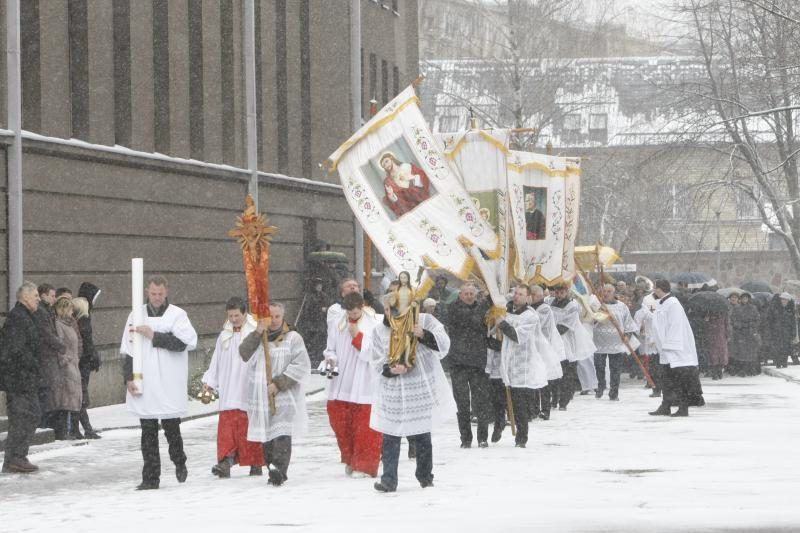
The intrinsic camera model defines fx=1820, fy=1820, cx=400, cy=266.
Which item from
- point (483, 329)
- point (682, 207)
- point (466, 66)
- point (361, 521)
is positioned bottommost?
point (361, 521)

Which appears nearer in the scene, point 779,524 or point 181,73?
point 779,524

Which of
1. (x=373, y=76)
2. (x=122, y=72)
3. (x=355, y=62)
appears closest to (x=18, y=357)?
(x=122, y=72)

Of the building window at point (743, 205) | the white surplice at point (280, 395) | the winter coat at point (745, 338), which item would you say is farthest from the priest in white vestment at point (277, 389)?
the building window at point (743, 205)

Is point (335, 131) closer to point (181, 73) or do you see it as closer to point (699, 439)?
point (181, 73)

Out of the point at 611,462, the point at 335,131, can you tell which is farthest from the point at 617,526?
the point at 335,131

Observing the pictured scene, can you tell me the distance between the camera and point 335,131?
128 ft

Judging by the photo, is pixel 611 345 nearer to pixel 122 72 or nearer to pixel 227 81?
pixel 122 72

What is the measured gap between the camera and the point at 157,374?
14.7m

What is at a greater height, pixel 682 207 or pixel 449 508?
pixel 682 207

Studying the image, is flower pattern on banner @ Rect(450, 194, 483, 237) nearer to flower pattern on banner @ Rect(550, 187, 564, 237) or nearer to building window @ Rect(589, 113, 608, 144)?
flower pattern on banner @ Rect(550, 187, 564, 237)

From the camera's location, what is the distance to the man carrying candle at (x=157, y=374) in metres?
14.6

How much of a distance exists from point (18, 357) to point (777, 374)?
804 inches

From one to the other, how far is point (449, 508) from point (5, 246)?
1117 centimetres

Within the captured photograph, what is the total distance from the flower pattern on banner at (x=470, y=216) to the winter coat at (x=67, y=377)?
4.66 metres
